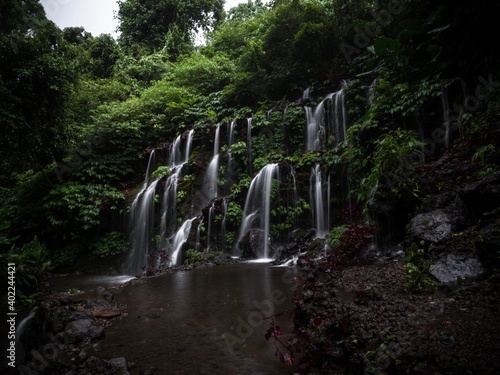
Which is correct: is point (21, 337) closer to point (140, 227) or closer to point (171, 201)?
point (140, 227)

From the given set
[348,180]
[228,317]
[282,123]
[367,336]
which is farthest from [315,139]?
[367,336]

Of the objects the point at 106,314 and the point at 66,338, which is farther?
the point at 106,314

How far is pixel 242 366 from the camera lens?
280cm

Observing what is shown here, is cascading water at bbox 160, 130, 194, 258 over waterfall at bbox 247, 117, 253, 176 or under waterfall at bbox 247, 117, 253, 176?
under

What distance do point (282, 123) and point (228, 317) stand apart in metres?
10.2

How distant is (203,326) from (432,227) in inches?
155

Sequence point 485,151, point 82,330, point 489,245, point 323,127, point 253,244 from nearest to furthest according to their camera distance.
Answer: point 489,245 < point 82,330 < point 485,151 < point 253,244 < point 323,127

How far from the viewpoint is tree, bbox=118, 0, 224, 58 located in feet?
85.4

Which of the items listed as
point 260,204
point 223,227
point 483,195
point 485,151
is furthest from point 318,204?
point 483,195

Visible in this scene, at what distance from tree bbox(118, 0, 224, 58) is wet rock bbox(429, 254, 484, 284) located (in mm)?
27082

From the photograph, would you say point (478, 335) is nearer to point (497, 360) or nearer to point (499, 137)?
point (497, 360)

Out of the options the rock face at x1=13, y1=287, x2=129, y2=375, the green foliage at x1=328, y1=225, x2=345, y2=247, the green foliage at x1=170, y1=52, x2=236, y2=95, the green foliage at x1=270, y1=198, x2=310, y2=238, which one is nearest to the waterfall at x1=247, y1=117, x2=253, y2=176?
the green foliage at x1=270, y1=198, x2=310, y2=238

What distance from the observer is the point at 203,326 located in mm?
3848

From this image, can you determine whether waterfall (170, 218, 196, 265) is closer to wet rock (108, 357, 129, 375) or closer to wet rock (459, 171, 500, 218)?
wet rock (108, 357, 129, 375)
